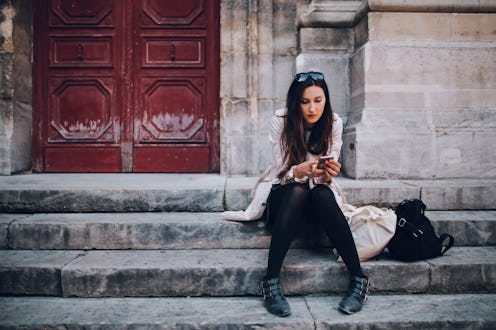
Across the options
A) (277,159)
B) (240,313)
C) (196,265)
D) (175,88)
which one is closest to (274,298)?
(240,313)

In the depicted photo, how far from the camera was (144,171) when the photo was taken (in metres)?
5.34

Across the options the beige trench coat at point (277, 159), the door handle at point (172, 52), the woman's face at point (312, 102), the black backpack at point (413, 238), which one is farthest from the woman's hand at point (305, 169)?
the door handle at point (172, 52)

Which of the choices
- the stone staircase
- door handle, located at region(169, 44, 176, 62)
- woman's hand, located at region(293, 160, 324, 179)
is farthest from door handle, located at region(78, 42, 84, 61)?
woman's hand, located at region(293, 160, 324, 179)

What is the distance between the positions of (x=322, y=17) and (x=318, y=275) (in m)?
3.14

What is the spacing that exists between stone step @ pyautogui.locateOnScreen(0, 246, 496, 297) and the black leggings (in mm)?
173

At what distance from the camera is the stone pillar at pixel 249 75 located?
16.3 feet

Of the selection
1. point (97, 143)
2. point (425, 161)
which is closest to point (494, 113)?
point (425, 161)

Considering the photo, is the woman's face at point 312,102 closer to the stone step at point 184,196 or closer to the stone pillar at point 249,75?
the stone step at point 184,196

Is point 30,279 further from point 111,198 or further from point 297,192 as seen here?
point 297,192

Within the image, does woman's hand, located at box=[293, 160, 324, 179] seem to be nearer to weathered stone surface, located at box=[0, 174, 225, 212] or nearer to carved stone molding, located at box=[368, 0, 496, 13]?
weathered stone surface, located at box=[0, 174, 225, 212]

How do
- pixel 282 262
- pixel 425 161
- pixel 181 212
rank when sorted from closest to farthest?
1. pixel 282 262
2. pixel 181 212
3. pixel 425 161

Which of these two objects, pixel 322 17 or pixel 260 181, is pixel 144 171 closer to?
pixel 260 181

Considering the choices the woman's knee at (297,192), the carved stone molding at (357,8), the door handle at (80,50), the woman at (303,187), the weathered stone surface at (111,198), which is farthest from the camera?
the door handle at (80,50)

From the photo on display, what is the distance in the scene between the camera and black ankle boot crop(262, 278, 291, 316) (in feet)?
8.44
